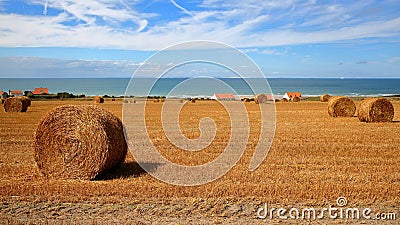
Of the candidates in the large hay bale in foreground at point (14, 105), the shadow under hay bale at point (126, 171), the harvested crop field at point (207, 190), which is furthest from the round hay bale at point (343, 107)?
the large hay bale in foreground at point (14, 105)

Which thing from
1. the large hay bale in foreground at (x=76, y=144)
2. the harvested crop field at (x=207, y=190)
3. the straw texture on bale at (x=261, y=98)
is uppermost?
the straw texture on bale at (x=261, y=98)

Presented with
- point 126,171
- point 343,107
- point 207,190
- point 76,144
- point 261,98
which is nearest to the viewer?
point 207,190

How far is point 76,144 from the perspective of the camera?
10.4 m

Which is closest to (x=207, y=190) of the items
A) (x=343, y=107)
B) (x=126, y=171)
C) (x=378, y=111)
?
(x=126, y=171)

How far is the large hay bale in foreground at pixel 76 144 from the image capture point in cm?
1023

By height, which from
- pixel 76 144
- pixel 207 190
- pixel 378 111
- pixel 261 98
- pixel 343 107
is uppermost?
pixel 261 98

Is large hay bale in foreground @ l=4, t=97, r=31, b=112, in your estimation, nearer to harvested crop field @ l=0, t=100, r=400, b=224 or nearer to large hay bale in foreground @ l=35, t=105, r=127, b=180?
harvested crop field @ l=0, t=100, r=400, b=224

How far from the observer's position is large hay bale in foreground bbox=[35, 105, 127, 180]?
403 inches

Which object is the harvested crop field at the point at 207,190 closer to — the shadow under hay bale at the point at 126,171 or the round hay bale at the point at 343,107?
the shadow under hay bale at the point at 126,171

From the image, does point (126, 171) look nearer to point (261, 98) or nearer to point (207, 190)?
point (207, 190)

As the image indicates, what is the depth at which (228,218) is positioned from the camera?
7.27 metres

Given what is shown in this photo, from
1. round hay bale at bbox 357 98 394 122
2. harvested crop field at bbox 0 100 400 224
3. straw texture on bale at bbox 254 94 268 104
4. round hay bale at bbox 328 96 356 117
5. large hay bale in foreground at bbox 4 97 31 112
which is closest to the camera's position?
harvested crop field at bbox 0 100 400 224

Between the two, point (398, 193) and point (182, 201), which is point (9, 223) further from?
point (398, 193)

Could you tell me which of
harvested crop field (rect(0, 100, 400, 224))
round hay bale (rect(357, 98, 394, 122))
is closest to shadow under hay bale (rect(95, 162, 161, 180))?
harvested crop field (rect(0, 100, 400, 224))
